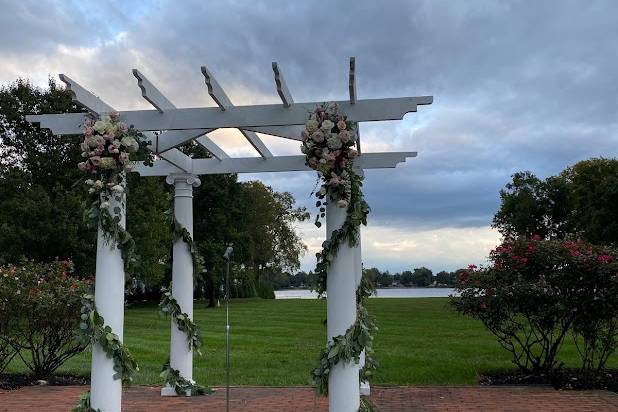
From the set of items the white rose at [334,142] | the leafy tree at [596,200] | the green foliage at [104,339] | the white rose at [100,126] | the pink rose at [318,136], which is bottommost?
the green foliage at [104,339]

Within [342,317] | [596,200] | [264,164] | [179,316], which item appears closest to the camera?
[342,317]

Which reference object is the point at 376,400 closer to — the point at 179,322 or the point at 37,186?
the point at 179,322

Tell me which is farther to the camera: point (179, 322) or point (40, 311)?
point (40, 311)

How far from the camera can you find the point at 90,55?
348 inches

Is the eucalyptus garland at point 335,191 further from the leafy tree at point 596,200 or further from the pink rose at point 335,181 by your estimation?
the leafy tree at point 596,200

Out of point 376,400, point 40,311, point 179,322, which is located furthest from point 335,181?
point 40,311

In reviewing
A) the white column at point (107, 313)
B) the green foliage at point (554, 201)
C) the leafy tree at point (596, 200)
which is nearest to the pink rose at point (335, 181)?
the white column at point (107, 313)

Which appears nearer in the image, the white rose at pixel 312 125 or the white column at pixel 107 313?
the white rose at pixel 312 125

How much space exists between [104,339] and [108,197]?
1282 mm

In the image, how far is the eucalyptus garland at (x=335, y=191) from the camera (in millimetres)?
5023

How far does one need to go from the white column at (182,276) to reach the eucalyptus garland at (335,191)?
285cm

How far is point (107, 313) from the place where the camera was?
17.8 feet

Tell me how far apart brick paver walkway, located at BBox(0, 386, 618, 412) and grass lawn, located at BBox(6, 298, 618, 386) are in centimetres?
85

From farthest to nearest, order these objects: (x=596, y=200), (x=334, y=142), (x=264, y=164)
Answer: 1. (x=596, y=200)
2. (x=264, y=164)
3. (x=334, y=142)
